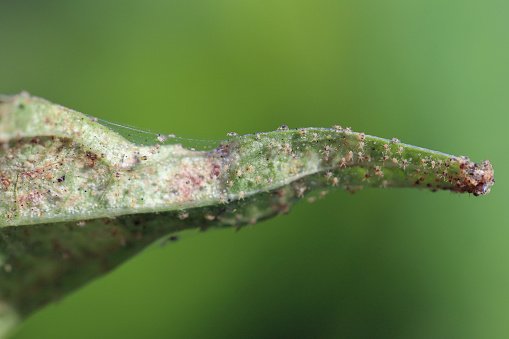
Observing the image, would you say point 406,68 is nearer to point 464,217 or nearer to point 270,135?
point 464,217

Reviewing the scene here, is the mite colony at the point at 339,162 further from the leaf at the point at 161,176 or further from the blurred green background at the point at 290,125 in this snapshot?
the blurred green background at the point at 290,125

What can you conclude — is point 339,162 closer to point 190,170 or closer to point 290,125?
point 190,170

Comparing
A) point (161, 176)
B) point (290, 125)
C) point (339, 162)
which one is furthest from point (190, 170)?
point (290, 125)

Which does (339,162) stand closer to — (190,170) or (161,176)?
(190,170)

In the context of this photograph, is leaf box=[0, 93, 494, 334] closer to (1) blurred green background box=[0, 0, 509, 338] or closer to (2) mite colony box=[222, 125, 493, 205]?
(2) mite colony box=[222, 125, 493, 205]

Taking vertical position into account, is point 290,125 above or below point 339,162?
above

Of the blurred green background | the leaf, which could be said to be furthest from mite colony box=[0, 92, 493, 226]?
the blurred green background

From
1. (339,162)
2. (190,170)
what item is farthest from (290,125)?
(190,170)

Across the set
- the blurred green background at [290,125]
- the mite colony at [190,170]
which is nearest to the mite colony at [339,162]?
the mite colony at [190,170]

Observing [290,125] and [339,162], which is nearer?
[339,162]
